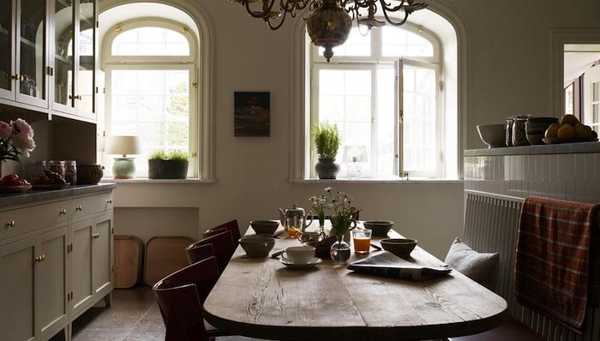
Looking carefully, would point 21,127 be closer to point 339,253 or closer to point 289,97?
point 339,253

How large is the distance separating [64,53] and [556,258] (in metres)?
3.31

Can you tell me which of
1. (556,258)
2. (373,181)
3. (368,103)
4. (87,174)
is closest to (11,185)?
(87,174)

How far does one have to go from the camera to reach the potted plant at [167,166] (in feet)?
15.9

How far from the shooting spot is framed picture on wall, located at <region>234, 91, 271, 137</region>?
4.81 meters

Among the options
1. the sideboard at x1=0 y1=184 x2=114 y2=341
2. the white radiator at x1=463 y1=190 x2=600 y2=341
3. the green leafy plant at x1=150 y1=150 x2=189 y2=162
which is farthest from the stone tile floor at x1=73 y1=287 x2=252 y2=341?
the white radiator at x1=463 y1=190 x2=600 y2=341

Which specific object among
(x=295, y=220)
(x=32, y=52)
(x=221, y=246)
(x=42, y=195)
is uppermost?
(x=32, y=52)

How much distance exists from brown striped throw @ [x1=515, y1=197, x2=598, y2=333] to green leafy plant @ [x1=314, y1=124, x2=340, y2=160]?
2.62 metres

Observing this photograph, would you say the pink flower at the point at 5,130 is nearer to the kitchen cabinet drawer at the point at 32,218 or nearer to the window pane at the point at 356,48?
the kitchen cabinet drawer at the point at 32,218

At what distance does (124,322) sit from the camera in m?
3.77

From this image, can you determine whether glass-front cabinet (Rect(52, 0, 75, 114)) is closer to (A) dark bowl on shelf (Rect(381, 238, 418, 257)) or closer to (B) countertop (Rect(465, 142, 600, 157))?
(A) dark bowl on shelf (Rect(381, 238, 418, 257))

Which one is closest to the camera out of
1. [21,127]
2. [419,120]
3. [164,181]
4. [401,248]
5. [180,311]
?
[180,311]

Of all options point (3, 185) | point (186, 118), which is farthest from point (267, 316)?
point (186, 118)

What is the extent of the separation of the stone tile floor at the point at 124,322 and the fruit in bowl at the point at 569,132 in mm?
2266

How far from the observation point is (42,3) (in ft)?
10.7
